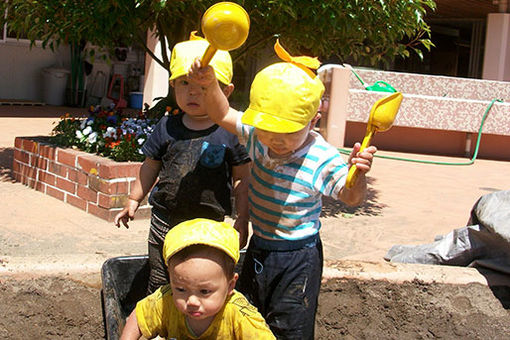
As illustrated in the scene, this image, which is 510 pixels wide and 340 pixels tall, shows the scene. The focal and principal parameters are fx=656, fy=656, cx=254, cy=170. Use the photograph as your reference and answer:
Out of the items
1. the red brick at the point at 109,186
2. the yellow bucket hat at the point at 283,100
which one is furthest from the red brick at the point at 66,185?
the yellow bucket hat at the point at 283,100

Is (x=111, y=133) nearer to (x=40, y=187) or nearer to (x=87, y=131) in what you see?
(x=87, y=131)

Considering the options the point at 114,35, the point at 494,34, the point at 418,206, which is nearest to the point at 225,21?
the point at 114,35

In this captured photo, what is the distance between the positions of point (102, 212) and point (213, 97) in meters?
2.69

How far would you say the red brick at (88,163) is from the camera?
484 centimetres

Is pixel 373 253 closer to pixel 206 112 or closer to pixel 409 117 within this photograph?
pixel 206 112

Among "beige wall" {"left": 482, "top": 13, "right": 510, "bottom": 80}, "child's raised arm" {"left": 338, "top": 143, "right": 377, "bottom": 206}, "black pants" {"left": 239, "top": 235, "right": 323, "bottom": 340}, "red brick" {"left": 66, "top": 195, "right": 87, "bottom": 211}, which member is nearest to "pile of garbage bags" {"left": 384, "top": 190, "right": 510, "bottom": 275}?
"black pants" {"left": 239, "top": 235, "right": 323, "bottom": 340}

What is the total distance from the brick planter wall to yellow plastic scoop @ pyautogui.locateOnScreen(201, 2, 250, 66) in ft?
9.36

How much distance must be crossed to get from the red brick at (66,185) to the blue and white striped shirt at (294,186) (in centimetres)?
302

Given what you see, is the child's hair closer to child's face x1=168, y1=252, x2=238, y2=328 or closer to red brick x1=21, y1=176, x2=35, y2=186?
child's face x1=168, y1=252, x2=238, y2=328

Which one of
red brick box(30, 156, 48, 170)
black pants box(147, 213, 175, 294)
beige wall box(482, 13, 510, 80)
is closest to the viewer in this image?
black pants box(147, 213, 175, 294)

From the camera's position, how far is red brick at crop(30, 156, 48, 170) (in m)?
5.48

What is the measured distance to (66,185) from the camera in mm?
5215

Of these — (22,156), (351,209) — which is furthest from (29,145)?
(351,209)

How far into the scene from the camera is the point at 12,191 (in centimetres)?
552
